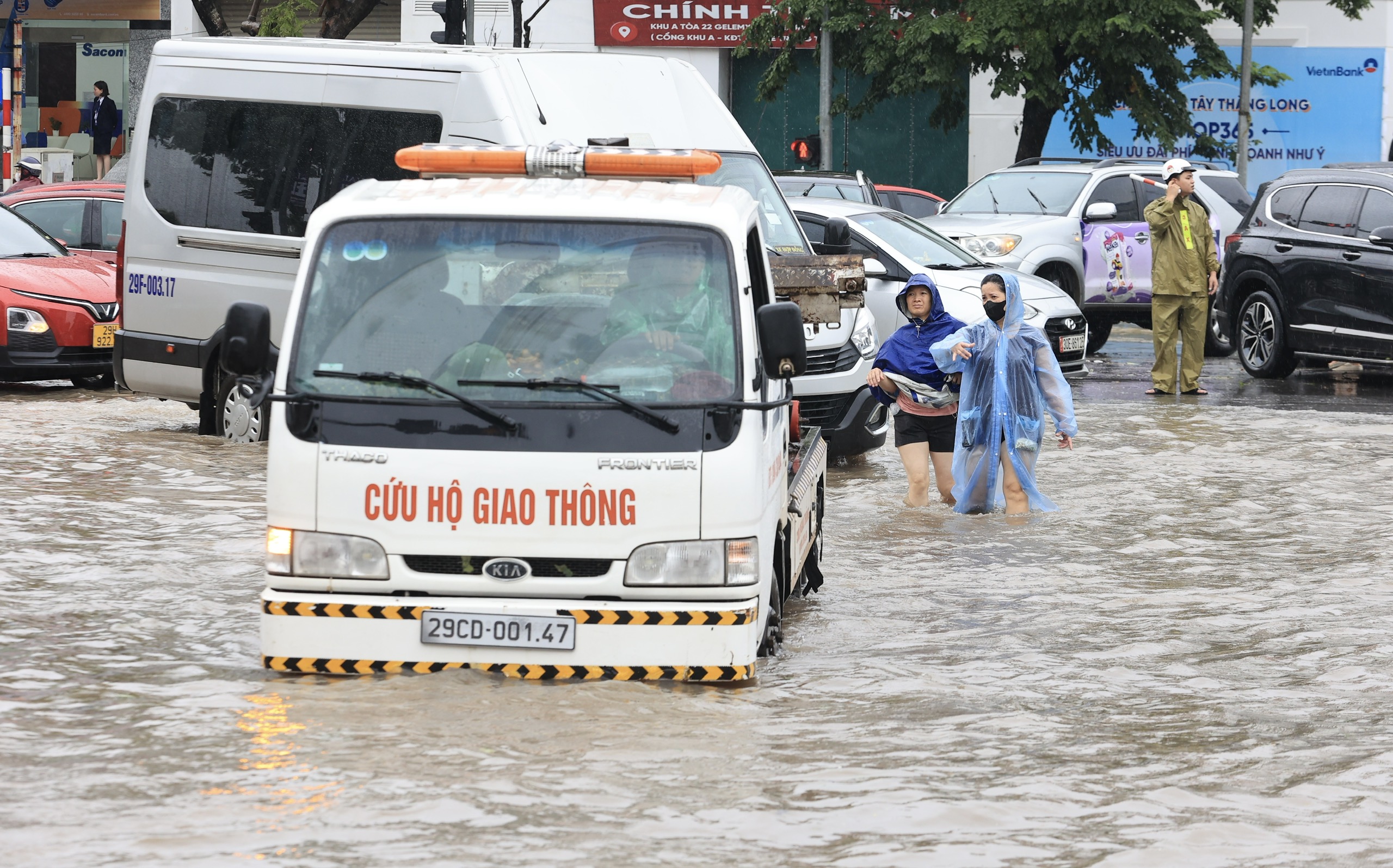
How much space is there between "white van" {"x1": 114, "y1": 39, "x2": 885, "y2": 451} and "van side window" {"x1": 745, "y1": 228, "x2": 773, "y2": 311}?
417 cm

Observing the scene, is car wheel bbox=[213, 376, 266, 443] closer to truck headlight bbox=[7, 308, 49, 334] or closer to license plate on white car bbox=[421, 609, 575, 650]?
truck headlight bbox=[7, 308, 49, 334]

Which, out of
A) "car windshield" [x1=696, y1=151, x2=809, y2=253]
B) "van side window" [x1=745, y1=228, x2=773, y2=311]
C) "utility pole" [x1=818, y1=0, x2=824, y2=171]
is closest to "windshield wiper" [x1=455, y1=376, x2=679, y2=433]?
"van side window" [x1=745, y1=228, x2=773, y2=311]

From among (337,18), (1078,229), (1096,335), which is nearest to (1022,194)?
(1078,229)

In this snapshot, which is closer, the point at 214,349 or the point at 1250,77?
the point at 214,349

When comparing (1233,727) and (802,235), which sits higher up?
(802,235)

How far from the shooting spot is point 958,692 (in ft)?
23.5

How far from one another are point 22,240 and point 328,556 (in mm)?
11856

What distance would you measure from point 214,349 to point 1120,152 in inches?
999

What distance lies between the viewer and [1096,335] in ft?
71.4

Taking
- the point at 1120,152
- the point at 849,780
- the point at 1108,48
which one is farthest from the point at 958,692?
the point at 1120,152

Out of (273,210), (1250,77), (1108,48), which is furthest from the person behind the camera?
(1250,77)

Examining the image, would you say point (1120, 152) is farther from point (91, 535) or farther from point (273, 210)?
point (91, 535)

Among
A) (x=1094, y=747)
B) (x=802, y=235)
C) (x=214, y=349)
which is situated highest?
(x=802, y=235)

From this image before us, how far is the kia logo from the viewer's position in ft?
21.0
